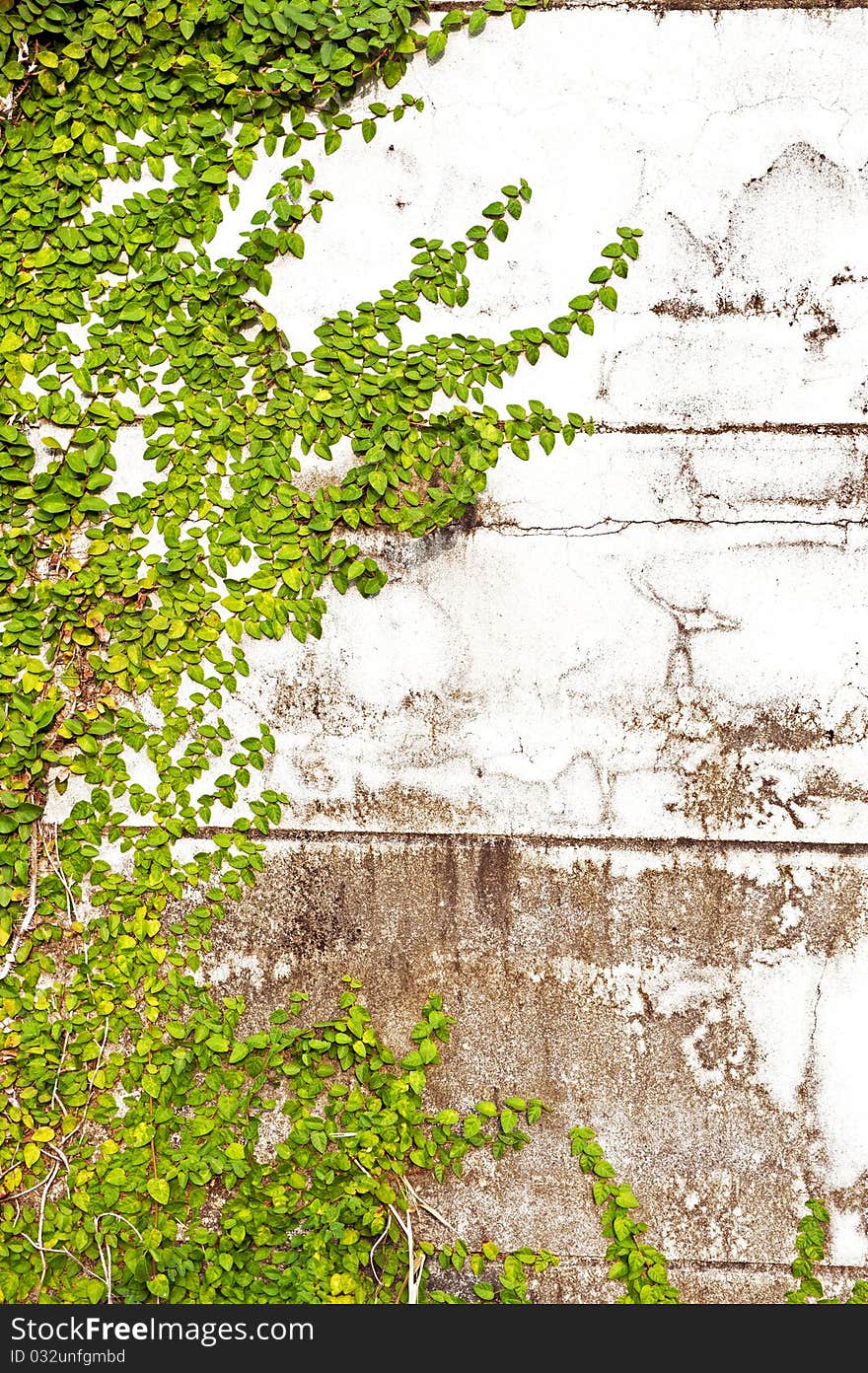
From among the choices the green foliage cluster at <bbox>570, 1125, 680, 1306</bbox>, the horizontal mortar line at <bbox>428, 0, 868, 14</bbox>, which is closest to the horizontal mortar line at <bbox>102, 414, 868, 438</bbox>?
the horizontal mortar line at <bbox>428, 0, 868, 14</bbox>

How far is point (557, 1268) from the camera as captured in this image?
2.08m

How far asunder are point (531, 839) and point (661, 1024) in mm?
543

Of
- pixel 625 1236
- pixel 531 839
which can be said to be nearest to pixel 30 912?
pixel 531 839

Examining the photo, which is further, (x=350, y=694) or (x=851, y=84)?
(x=350, y=694)

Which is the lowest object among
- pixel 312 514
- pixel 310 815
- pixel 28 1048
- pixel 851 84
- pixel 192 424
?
pixel 28 1048

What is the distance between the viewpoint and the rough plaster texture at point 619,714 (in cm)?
201

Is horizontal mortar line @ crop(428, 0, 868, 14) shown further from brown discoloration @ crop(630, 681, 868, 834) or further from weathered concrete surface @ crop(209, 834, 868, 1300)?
weathered concrete surface @ crop(209, 834, 868, 1300)

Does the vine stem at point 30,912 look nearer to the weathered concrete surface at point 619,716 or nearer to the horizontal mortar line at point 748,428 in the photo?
the weathered concrete surface at point 619,716

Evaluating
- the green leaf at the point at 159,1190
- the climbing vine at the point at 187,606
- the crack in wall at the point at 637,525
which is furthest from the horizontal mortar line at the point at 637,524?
the green leaf at the point at 159,1190

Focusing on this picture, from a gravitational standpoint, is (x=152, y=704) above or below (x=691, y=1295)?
above

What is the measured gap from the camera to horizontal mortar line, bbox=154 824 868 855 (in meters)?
2.06

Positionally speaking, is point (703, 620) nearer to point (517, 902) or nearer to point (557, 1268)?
point (517, 902)

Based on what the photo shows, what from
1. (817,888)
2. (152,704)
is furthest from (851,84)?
(152,704)

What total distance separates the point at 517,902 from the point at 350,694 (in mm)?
649
